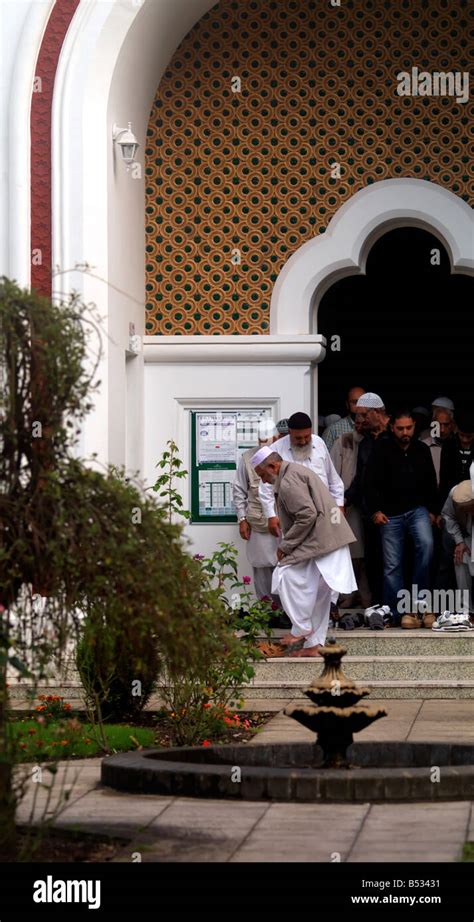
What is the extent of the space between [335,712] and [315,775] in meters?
0.39

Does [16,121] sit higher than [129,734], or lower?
higher

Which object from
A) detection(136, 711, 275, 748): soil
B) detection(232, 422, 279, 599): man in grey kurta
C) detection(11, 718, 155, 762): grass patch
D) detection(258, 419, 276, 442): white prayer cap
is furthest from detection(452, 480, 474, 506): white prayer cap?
detection(11, 718, 155, 762): grass patch

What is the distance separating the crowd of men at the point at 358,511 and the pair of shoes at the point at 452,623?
0.02 meters

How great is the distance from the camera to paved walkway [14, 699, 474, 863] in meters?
6.48

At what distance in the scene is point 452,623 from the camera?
12.2 m

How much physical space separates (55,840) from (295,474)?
5183mm

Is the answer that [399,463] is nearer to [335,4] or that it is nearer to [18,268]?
[18,268]

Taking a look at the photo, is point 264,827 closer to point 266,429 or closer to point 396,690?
point 396,690

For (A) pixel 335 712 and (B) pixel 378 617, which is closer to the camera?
(A) pixel 335 712

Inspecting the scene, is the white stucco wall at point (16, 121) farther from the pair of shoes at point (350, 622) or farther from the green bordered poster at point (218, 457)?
the pair of shoes at point (350, 622)

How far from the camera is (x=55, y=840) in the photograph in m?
6.67

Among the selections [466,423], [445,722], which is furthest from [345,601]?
[445,722]

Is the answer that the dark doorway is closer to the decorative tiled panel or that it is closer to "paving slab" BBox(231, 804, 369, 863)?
the decorative tiled panel

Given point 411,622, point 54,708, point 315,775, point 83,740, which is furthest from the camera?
point 411,622
